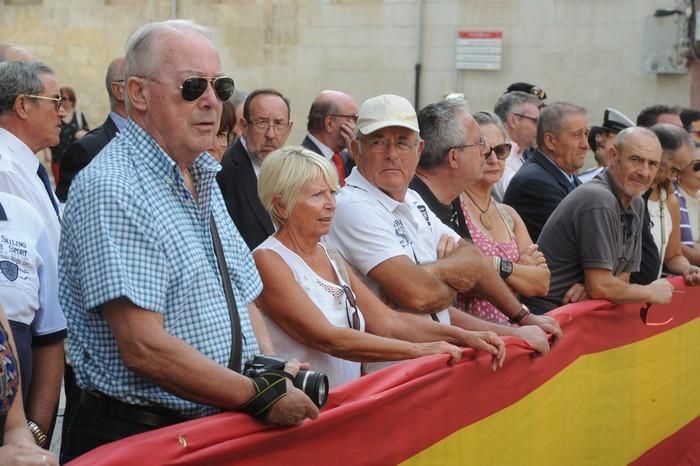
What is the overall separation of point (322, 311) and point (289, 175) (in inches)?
21.6

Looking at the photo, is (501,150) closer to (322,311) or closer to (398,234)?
(398,234)

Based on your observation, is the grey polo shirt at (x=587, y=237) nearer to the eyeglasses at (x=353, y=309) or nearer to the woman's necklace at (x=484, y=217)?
the woman's necklace at (x=484, y=217)

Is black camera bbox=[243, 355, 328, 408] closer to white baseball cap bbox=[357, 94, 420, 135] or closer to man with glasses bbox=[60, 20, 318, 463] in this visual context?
man with glasses bbox=[60, 20, 318, 463]

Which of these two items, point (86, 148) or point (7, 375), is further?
point (86, 148)

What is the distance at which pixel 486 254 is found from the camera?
5.77 m

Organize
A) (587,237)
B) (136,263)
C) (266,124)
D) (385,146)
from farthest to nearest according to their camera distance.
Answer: (266,124) < (587,237) < (385,146) < (136,263)

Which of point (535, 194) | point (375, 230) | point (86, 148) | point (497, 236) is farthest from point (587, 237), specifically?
point (86, 148)

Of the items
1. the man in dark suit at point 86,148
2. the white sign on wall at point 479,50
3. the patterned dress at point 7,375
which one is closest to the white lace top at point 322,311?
the patterned dress at point 7,375

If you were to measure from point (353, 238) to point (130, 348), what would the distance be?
1.93 metres

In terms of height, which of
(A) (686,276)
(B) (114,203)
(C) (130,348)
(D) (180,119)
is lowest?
(A) (686,276)

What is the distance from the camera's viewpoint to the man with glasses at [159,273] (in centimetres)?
319

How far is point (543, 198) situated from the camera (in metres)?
7.19

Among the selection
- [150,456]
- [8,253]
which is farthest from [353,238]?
[150,456]

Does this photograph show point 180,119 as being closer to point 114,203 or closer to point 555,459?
point 114,203
